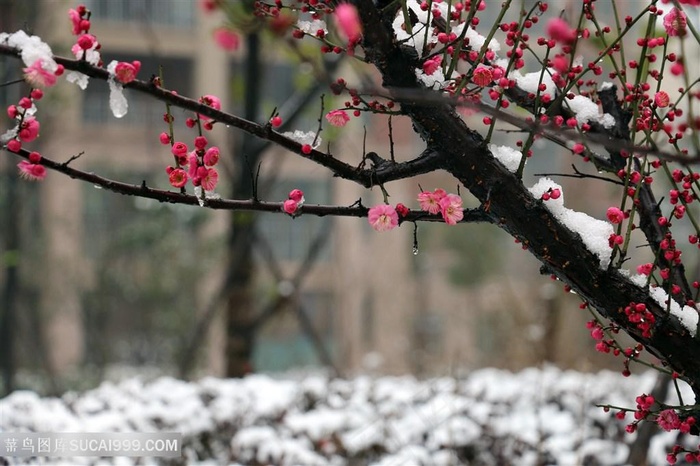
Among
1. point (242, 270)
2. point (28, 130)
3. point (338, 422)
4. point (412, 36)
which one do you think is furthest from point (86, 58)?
point (242, 270)

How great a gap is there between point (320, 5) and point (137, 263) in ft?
33.9

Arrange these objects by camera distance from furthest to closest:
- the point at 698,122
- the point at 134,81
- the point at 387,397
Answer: the point at 387,397
the point at 134,81
the point at 698,122

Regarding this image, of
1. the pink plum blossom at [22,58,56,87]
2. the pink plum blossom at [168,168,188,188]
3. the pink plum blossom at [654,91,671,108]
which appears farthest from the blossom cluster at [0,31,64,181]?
the pink plum blossom at [654,91,671,108]

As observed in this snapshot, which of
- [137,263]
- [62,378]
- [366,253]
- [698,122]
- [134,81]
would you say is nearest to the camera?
[698,122]

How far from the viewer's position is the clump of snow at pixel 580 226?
→ 5.19 ft

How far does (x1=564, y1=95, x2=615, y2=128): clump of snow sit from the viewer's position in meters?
1.93

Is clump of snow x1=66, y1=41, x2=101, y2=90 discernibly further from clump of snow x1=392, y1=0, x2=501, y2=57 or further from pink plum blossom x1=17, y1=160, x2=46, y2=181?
clump of snow x1=392, y1=0, x2=501, y2=57

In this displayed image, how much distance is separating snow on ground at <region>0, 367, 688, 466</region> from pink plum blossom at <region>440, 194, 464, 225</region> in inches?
63.9

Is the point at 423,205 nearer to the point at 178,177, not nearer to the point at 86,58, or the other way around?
the point at 178,177

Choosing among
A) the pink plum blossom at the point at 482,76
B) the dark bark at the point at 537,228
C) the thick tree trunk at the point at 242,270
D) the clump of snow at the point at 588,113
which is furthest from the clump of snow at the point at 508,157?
the thick tree trunk at the point at 242,270

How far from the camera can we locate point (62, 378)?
1024cm

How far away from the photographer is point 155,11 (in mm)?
14852

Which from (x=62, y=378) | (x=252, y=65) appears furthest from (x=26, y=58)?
(x=62, y=378)

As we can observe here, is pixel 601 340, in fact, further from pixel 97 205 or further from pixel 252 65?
pixel 97 205
